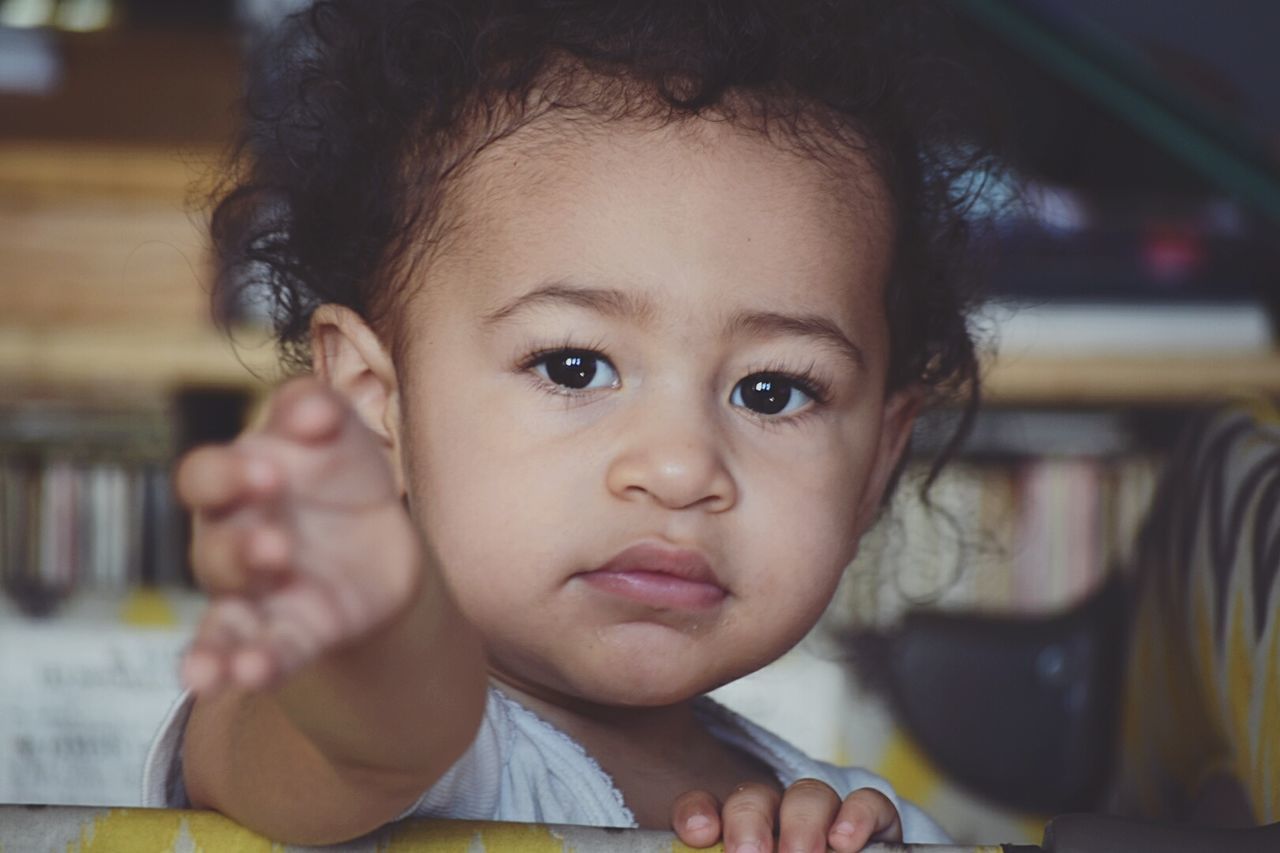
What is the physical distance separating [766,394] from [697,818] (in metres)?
0.21

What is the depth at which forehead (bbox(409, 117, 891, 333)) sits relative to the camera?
650 mm

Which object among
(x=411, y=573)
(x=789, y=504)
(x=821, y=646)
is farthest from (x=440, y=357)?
(x=821, y=646)

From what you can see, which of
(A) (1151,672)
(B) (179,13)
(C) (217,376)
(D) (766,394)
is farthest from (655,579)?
(B) (179,13)

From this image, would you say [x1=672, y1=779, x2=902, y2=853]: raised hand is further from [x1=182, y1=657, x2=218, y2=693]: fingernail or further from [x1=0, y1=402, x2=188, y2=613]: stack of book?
[x1=0, y1=402, x2=188, y2=613]: stack of book

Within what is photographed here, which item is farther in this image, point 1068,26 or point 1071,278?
point 1071,278

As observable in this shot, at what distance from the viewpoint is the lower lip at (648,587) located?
64 cm

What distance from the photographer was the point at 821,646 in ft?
4.60

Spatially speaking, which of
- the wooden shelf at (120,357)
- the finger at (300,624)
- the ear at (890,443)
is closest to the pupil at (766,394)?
the ear at (890,443)

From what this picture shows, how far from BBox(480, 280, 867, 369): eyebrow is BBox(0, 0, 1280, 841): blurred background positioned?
672mm

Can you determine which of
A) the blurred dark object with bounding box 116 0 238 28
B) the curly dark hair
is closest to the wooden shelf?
the blurred dark object with bounding box 116 0 238 28

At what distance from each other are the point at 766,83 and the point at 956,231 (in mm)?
213

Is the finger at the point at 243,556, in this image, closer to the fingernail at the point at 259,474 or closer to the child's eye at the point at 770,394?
the fingernail at the point at 259,474

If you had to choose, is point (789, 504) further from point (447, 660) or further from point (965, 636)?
point (965, 636)

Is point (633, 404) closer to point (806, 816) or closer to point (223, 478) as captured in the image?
point (806, 816)
